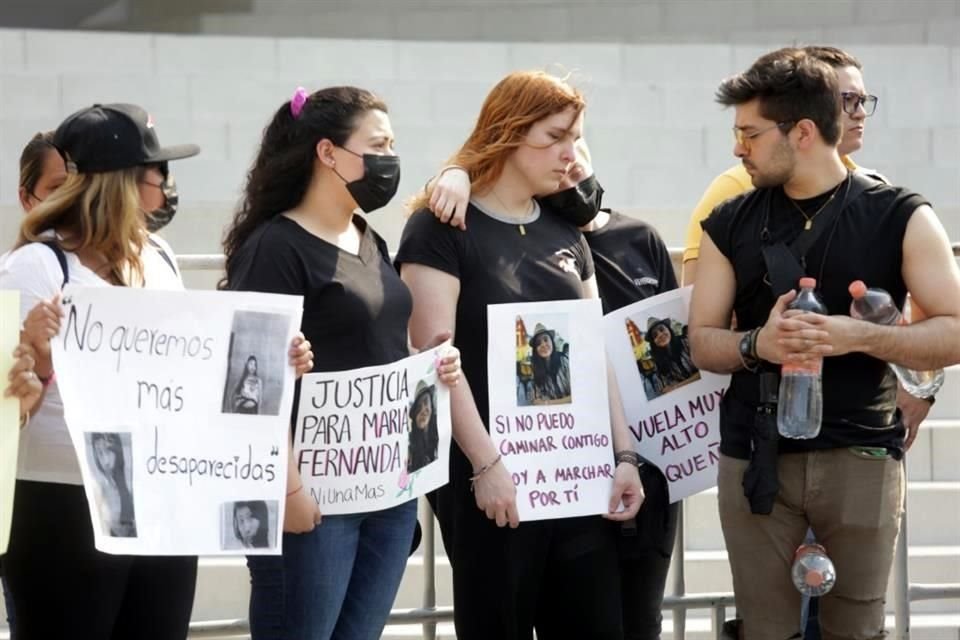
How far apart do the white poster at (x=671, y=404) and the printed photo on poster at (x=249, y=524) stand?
1346 millimetres

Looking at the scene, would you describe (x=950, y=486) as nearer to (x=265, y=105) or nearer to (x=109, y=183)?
(x=265, y=105)

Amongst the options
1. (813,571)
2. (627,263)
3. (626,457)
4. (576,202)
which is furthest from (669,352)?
(813,571)

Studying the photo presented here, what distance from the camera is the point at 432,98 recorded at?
8.71m

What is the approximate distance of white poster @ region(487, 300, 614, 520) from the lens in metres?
4.53

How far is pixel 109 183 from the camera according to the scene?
3883 mm

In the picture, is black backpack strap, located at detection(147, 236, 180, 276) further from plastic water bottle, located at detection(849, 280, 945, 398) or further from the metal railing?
plastic water bottle, located at detection(849, 280, 945, 398)

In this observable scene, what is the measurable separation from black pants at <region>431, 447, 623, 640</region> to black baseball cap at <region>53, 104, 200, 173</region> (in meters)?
1.28

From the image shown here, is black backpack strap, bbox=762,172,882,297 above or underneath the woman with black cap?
above

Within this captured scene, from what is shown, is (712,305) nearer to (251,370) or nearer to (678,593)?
(251,370)

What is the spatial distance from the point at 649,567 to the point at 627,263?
903mm

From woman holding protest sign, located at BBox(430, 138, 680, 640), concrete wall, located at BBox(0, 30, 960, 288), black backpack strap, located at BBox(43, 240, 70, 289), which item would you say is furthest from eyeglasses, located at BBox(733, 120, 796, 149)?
concrete wall, located at BBox(0, 30, 960, 288)

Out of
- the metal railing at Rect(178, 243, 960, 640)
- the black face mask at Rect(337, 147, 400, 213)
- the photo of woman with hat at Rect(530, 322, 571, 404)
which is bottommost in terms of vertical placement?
the metal railing at Rect(178, 243, 960, 640)

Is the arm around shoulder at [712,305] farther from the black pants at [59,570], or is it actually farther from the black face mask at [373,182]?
the black pants at [59,570]

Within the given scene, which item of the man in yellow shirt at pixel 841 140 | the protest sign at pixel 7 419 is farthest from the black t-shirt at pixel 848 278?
the protest sign at pixel 7 419
